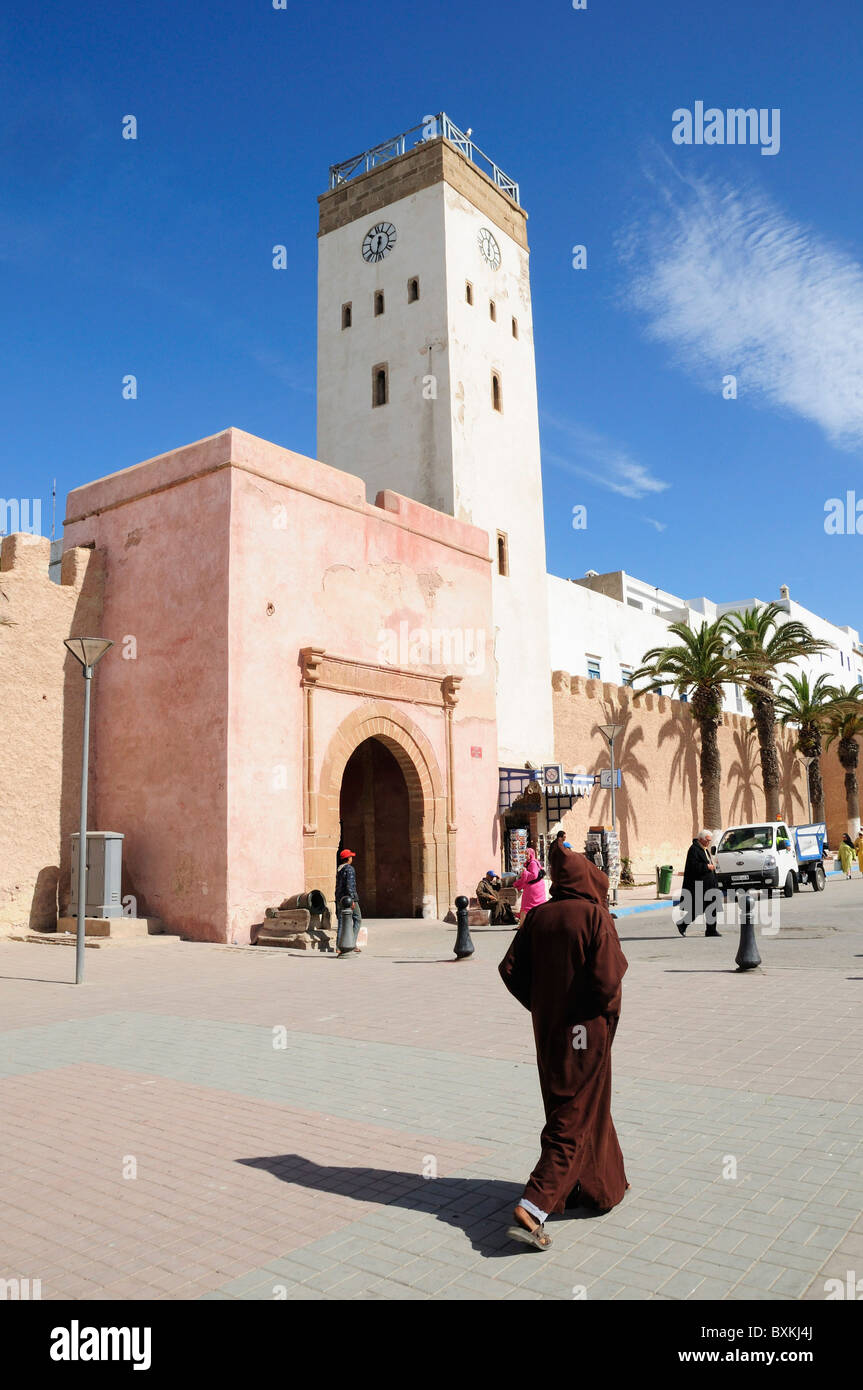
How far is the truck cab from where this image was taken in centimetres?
2106

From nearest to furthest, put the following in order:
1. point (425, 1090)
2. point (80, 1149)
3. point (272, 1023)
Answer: point (80, 1149)
point (425, 1090)
point (272, 1023)

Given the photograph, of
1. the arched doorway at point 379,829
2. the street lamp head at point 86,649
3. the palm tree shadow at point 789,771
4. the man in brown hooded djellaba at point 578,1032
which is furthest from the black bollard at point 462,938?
the palm tree shadow at point 789,771

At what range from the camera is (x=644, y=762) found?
32969 mm

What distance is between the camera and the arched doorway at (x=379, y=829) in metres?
21.8

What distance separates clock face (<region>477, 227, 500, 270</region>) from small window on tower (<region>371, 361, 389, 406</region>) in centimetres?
422

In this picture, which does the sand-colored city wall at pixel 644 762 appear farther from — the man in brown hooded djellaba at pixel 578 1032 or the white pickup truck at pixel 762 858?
the man in brown hooded djellaba at pixel 578 1032

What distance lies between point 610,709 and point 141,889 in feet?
57.8

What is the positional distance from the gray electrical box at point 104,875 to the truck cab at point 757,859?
11.6m

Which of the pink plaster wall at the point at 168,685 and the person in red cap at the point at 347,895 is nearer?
the person in red cap at the point at 347,895

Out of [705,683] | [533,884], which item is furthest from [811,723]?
[533,884]

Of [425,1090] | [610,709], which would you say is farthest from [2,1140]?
[610,709]

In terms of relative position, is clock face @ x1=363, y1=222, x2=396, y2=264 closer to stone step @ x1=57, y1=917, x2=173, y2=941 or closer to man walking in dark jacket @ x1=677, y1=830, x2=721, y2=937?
man walking in dark jacket @ x1=677, y1=830, x2=721, y2=937

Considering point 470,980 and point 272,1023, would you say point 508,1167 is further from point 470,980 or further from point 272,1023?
point 470,980

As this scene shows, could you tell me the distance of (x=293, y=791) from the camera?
1705cm
